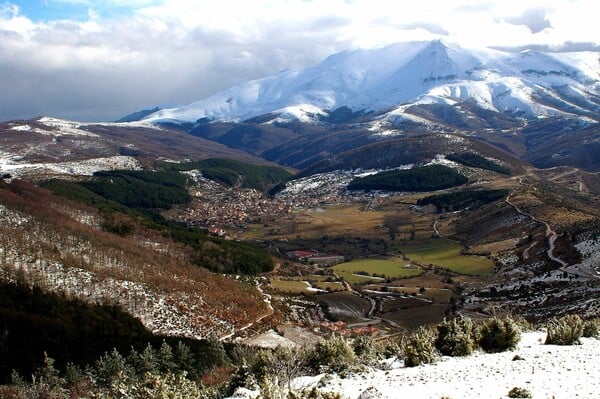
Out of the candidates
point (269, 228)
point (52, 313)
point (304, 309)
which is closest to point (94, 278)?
point (52, 313)

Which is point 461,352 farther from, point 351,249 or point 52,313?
point 351,249

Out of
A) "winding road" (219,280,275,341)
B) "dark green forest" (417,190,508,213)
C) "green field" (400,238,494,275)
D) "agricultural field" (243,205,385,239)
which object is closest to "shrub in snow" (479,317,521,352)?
"winding road" (219,280,275,341)

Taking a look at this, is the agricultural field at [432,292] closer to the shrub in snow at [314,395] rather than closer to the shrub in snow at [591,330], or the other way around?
the shrub in snow at [591,330]

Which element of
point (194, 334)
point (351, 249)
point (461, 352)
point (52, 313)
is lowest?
point (351, 249)

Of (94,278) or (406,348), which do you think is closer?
(406,348)

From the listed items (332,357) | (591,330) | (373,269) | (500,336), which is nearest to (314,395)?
(332,357)
